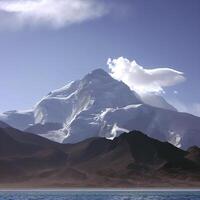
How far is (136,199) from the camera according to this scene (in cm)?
13800

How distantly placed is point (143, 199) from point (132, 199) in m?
2.99

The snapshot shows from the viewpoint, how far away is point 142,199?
137 metres

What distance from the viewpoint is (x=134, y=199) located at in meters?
138

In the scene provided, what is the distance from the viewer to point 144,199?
137 m

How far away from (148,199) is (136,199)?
324 centimetres

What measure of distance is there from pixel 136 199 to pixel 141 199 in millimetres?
1697

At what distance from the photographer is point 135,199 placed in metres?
138

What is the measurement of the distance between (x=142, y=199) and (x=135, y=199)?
2.13m

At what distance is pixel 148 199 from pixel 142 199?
1.47 metres

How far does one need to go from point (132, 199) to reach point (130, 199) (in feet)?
1.60

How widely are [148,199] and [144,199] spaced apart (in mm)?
1112

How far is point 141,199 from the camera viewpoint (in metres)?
137

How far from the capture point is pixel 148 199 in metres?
136

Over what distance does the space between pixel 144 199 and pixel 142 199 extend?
56cm
